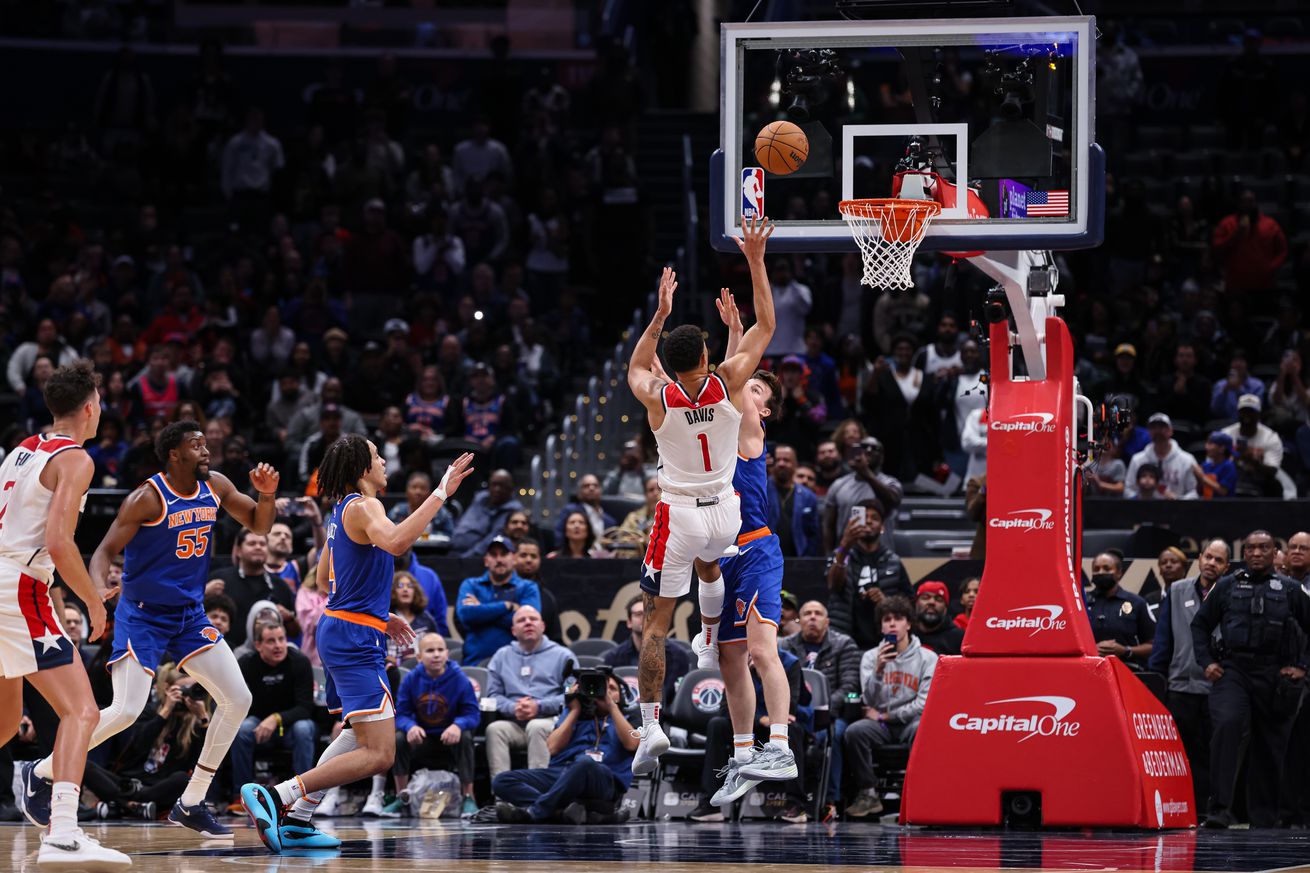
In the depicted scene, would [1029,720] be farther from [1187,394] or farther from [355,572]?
[1187,394]

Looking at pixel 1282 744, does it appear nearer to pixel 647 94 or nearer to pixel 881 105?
pixel 881 105

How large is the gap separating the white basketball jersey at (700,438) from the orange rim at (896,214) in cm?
173

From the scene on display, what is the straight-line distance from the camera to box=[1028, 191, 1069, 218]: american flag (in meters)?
11.5

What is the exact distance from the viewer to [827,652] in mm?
14945

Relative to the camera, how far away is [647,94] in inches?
1059

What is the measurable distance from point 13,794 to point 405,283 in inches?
377

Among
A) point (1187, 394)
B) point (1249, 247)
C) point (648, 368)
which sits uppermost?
point (1249, 247)

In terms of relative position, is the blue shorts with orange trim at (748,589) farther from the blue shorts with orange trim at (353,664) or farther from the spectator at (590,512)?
the spectator at (590,512)

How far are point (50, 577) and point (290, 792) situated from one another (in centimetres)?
194

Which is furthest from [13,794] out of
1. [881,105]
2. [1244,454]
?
[881,105]

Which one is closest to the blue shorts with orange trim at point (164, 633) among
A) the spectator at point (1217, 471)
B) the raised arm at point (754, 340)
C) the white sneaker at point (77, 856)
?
the white sneaker at point (77, 856)

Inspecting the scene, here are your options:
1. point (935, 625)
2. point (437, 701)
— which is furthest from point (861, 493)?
point (437, 701)

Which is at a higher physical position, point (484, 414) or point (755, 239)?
point (755, 239)

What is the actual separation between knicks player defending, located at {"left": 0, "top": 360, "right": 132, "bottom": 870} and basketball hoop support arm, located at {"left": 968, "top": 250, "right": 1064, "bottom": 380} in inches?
224
